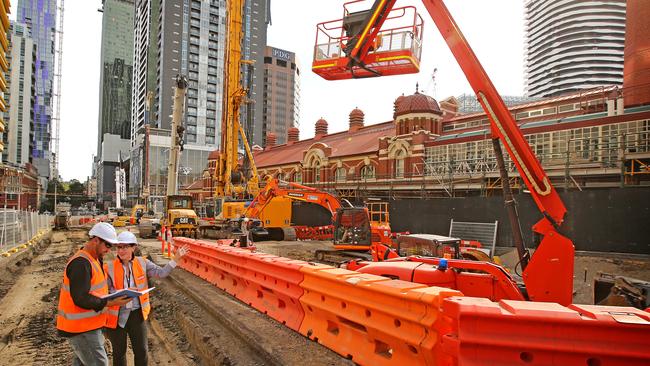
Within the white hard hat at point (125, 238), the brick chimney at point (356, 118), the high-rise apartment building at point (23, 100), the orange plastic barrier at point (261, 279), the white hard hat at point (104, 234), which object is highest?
the high-rise apartment building at point (23, 100)

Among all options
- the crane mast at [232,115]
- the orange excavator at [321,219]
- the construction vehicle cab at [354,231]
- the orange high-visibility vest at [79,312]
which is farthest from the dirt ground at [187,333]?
the crane mast at [232,115]

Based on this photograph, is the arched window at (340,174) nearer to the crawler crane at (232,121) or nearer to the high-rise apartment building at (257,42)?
the crawler crane at (232,121)

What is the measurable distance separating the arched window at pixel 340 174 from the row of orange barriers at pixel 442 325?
3371cm

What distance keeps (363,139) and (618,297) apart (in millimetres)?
37662

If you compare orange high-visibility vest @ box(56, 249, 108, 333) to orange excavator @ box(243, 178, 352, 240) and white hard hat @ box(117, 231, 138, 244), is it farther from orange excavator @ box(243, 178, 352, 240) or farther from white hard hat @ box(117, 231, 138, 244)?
orange excavator @ box(243, 178, 352, 240)

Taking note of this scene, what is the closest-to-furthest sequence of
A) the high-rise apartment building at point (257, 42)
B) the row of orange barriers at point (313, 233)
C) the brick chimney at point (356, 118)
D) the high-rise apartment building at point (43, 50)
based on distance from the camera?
the row of orange barriers at point (313, 233) → the brick chimney at point (356, 118) → the high-rise apartment building at point (257, 42) → the high-rise apartment building at point (43, 50)

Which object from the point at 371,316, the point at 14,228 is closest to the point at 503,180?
the point at 371,316

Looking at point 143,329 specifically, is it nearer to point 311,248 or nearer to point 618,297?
point 618,297

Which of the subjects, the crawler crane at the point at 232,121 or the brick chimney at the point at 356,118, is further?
the brick chimney at the point at 356,118

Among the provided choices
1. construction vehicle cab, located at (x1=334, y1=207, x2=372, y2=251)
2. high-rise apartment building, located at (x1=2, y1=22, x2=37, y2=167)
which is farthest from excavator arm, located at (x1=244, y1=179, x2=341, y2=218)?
high-rise apartment building, located at (x1=2, y1=22, x2=37, y2=167)

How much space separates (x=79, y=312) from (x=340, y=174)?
123 ft

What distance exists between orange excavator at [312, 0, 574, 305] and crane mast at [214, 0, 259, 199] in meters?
20.1

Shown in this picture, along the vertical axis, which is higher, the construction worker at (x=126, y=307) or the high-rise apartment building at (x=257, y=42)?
the high-rise apartment building at (x=257, y=42)

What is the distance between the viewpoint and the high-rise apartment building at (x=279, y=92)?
14500 centimetres
